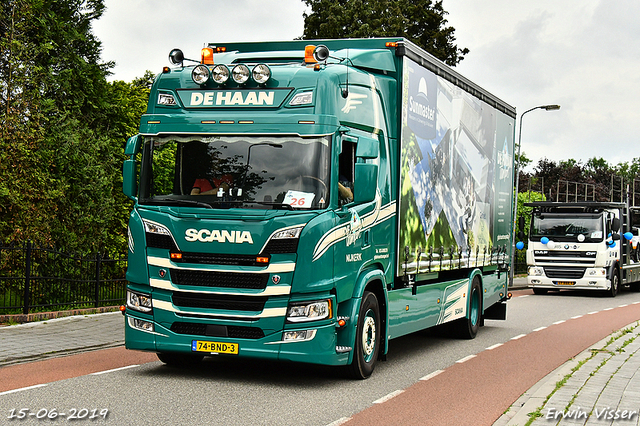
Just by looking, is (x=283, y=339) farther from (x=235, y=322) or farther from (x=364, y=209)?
(x=364, y=209)

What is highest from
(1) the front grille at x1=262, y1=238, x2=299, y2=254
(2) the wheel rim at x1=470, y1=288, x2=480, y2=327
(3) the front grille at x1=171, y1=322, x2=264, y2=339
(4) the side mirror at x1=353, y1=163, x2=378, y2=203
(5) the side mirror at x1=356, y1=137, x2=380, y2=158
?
(5) the side mirror at x1=356, y1=137, x2=380, y2=158

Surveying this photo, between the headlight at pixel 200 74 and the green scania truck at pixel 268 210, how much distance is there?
15mm

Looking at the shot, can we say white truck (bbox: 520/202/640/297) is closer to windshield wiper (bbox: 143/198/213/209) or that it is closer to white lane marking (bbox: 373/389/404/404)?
white lane marking (bbox: 373/389/404/404)

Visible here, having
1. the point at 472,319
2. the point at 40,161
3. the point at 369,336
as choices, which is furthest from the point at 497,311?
the point at 40,161

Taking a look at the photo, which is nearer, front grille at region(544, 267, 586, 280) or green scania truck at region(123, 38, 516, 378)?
green scania truck at region(123, 38, 516, 378)

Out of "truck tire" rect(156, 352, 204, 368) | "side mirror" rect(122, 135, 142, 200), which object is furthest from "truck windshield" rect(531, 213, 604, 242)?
"side mirror" rect(122, 135, 142, 200)

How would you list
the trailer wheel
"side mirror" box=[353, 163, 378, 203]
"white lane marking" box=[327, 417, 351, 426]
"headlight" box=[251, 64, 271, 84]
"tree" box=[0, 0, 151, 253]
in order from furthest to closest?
the trailer wheel → "tree" box=[0, 0, 151, 253] → "headlight" box=[251, 64, 271, 84] → "side mirror" box=[353, 163, 378, 203] → "white lane marking" box=[327, 417, 351, 426]

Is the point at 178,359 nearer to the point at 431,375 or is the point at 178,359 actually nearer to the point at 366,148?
the point at 431,375

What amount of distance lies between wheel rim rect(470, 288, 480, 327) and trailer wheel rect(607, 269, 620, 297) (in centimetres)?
1459

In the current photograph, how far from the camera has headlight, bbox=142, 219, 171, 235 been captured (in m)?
8.49

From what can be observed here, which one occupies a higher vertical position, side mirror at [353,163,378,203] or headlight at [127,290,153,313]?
side mirror at [353,163,378,203]

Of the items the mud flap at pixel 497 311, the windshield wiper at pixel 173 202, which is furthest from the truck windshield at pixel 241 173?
the mud flap at pixel 497 311

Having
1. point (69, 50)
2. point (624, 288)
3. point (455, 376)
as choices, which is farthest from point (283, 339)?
point (624, 288)

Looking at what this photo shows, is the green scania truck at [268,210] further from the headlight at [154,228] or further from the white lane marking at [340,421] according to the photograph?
the white lane marking at [340,421]
